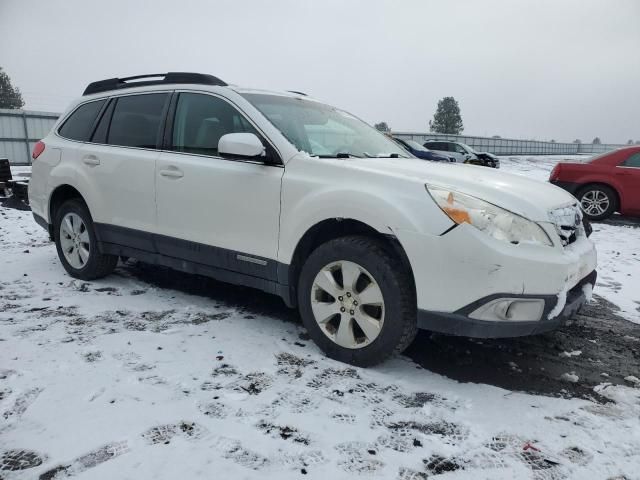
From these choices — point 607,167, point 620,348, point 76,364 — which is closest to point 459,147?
point 607,167

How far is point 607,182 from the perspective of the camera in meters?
8.99

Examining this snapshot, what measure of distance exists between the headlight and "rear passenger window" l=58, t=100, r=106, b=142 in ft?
11.5

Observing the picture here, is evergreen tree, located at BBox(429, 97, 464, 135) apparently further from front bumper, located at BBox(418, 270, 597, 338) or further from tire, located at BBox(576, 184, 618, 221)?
front bumper, located at BBox(418, 270, 597, 338)

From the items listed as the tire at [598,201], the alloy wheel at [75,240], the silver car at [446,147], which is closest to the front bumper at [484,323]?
the alloy wheel at [75,240]

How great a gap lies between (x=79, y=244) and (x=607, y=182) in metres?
8.99

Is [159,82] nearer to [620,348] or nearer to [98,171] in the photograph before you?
[98,171]

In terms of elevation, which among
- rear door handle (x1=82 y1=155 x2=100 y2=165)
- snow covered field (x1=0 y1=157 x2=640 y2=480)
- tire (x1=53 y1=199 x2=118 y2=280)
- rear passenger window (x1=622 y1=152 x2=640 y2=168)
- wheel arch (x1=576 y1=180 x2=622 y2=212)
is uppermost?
rear passenger window (x1=622 y1=152 x2=640 y2=168)

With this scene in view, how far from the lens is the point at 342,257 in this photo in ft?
9.62

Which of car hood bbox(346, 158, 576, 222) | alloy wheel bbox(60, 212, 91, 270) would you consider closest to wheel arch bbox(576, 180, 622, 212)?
car hood bbox(346, 158, 576, 222)

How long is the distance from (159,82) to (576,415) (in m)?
3.95

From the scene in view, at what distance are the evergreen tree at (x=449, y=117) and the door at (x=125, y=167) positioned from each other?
6245 cm

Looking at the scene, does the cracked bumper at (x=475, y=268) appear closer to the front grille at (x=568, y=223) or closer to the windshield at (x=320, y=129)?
the front grille at (x=568, y=223)

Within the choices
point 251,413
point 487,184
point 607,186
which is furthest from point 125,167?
point 607,186

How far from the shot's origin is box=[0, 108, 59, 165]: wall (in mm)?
20703
